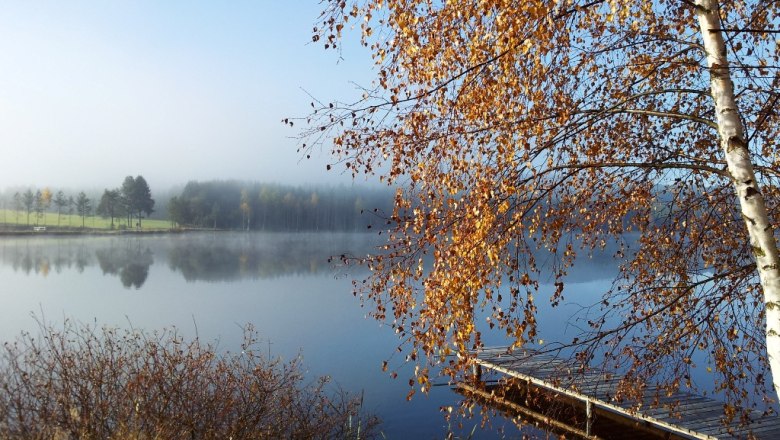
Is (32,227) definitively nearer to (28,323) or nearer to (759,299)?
(28,323)

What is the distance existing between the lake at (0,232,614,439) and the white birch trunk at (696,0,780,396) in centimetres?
357

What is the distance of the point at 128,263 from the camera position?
174 feet

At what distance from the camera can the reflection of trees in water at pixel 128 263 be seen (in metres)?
43.6

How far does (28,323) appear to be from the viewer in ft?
90.2

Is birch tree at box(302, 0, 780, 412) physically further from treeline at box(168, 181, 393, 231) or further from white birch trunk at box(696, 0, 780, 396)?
treeline at box(168, 181, 393, 231)

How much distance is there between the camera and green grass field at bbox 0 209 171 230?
302 ft

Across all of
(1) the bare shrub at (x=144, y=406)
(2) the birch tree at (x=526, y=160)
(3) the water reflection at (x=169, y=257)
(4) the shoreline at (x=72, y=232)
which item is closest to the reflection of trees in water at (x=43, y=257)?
(3) the water reflection at (x=169, y=257)

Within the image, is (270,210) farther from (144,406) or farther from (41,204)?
(144,406)

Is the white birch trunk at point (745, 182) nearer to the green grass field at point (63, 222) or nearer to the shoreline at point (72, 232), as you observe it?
the shoreline at point (72, 232)

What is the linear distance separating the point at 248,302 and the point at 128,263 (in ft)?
82.3

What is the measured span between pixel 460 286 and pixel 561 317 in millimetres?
22778

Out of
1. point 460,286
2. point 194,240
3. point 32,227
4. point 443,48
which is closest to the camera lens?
point 460,286

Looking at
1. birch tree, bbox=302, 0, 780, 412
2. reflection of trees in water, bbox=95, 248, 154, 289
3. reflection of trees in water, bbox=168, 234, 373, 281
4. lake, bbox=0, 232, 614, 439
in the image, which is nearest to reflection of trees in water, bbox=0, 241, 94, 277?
lake, bbox=0, 232, 614, 439

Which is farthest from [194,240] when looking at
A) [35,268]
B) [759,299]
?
[759,299]
